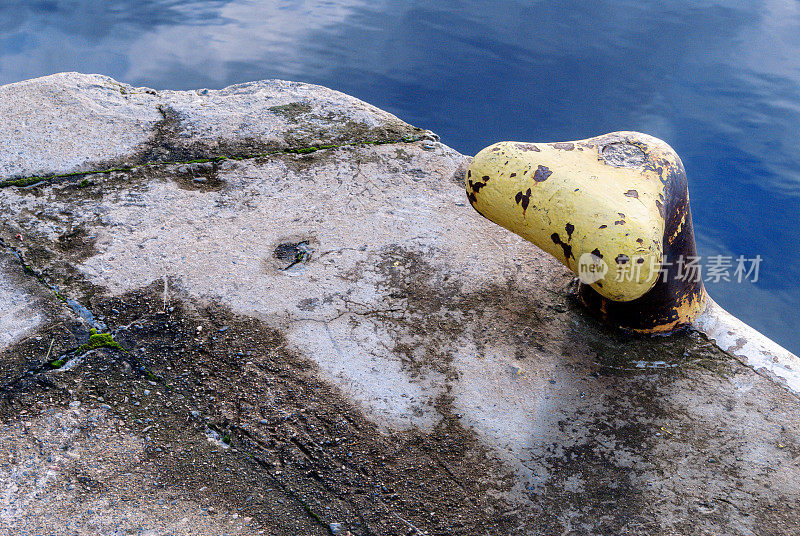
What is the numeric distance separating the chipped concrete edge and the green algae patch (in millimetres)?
2285

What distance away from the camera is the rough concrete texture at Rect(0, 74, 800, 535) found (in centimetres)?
199

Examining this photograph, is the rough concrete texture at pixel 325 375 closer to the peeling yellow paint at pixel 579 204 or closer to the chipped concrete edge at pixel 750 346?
the chipped concrete edge at pixel 750 346

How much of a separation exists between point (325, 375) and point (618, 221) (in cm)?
117

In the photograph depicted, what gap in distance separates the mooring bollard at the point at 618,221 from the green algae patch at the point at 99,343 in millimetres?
1438

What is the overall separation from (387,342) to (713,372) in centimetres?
126

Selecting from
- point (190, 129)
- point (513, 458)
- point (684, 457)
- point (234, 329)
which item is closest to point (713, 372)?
point (684, 457)

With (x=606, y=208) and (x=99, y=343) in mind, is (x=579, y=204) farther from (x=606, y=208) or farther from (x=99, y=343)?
(x=99, y=343)

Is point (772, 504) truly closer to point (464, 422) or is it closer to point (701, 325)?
point (701, 325)

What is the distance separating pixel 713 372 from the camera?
2.48 metres

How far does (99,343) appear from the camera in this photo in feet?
7.80

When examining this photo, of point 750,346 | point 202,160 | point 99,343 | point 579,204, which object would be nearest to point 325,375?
point 99,343

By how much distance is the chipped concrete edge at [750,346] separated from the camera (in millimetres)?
2459

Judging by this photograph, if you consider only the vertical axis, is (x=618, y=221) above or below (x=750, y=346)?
above

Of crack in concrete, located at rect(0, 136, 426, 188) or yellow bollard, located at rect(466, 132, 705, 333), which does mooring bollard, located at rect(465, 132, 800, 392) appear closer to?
yellow bollard, located at rect(466, 132, 705, 333)
